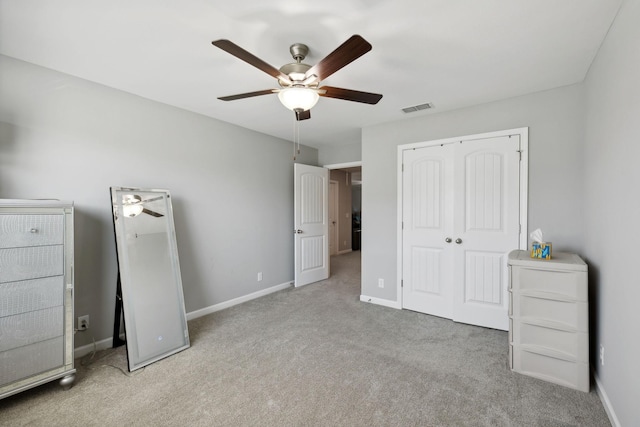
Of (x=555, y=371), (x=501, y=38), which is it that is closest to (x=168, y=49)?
(x=501, y=38)

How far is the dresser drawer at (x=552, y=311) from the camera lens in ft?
6.74

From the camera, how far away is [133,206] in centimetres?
270

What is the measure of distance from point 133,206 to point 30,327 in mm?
1153

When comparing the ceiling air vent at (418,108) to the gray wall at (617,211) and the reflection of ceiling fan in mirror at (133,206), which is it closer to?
the gray wall at (617,211)

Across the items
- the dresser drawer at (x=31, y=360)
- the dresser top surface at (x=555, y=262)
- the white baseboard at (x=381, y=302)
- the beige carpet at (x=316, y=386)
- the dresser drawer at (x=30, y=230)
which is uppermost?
the dresser drawer at (x=30, y=230)

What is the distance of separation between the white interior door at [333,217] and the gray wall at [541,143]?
413 centimetres

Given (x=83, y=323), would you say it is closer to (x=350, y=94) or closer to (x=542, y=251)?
(x=350, y=94)

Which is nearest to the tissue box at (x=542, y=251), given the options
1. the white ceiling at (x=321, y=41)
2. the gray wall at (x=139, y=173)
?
the white ceiling at (x=321, y=41)

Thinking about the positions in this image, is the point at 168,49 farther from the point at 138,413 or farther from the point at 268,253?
the point at 268,253

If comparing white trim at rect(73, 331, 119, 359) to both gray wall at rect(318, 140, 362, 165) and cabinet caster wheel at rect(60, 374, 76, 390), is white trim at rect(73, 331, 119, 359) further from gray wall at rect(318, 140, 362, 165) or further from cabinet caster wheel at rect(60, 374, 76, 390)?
A: gray wall at rect(318, 140, 362, 165)

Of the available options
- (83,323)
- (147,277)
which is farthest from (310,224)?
(83,323)

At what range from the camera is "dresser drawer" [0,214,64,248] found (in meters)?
1.88

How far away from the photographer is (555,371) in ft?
6.99

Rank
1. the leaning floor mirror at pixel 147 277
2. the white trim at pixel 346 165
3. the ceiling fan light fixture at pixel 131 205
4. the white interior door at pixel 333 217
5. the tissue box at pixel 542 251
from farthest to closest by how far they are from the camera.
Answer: the white interior door at pixel 333 217
the white trim at pixel 346 165
the ceiling fan light fixture at pixel 131 205
the leaning floor mirror at pixel 147 277
the tissue box at pixel 542 251
